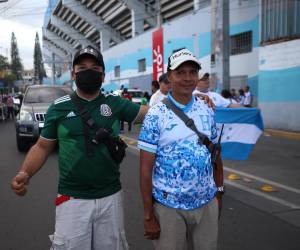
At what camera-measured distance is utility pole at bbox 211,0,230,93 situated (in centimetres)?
1617

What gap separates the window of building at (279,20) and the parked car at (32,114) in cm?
777

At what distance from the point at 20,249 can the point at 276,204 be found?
11.4 ft

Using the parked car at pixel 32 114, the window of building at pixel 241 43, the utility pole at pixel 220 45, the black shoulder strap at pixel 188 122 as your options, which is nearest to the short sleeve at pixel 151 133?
the black shoulder strap at pixel 188 122

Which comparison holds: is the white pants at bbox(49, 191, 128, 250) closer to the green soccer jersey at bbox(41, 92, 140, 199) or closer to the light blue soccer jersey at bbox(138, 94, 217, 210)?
the green soccer jersey at bbox(41, 92, 140, 199)

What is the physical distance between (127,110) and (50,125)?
1.79 ft

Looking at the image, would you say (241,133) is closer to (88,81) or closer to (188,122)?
(188,122)

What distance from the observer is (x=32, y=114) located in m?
10.7

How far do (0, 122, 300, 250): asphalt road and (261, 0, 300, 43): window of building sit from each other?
7.33 m

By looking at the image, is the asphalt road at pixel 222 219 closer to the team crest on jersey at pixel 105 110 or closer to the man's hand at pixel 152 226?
the man's hand at pixel 152 226

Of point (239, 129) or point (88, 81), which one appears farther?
point (239, 129)

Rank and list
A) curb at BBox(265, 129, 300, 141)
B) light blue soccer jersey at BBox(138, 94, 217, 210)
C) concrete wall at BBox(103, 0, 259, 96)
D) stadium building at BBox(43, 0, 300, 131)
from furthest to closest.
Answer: concrete wall at BBox(103, 0, 259, 96) → stadium building at BBox(43, 0, 300, 131) → curb at BBox(265, 129, 300, 141) → light blue soccer jersey at BBox(138, 94, 217, 210)

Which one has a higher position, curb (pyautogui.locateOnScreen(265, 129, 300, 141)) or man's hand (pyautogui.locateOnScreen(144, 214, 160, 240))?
man's hand (pyautogui.locateOnScreen(144, 214, 160, 240))

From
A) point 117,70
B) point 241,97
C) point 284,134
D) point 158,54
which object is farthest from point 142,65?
point 284,134

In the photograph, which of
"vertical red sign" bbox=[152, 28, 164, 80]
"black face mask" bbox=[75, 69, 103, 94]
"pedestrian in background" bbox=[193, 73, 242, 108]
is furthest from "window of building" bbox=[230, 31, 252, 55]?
"black face mask" bbox=[75, 69, 103, 94]
